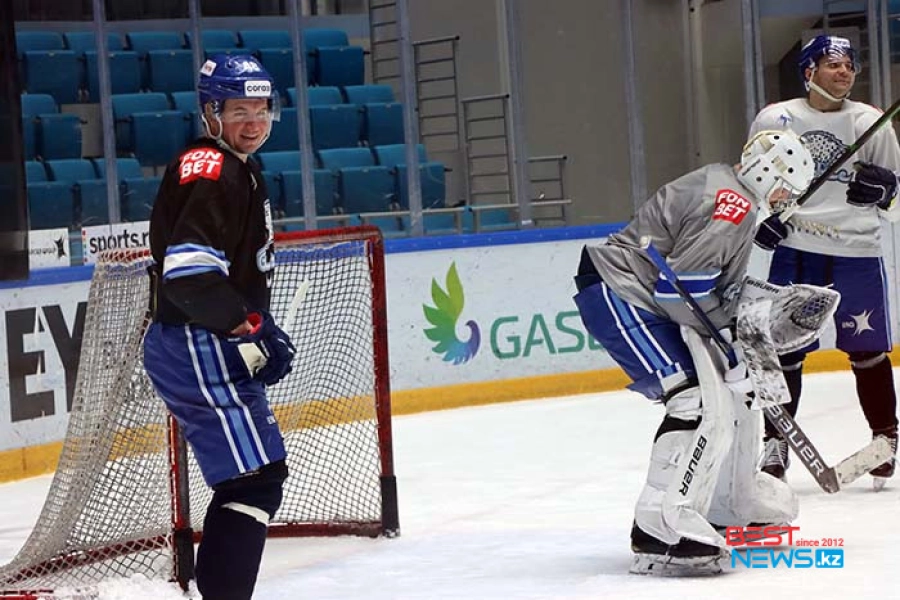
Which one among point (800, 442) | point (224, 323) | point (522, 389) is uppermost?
point (224, 323)

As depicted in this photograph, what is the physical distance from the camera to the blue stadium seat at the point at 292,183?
718 centimetres

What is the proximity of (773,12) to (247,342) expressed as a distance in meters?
5.97

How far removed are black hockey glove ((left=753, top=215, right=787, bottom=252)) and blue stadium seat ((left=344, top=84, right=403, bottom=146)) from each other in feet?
10.9

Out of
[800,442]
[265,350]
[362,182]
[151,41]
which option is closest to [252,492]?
[265,350]

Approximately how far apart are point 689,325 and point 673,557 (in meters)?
0.48

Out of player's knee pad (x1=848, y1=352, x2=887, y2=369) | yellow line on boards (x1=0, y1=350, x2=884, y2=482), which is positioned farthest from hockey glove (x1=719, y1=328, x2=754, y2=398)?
yellow line on boards (x1=0, y1=350, x2=884, y2=482)

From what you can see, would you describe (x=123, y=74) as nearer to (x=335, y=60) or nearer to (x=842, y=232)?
(x=335, y=60)

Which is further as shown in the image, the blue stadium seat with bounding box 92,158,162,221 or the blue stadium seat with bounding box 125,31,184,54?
the blue stadium seat with bounding box 125,31,184,54

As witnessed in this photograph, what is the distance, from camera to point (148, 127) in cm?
706

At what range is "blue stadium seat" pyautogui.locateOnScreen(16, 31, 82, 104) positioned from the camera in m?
6.77

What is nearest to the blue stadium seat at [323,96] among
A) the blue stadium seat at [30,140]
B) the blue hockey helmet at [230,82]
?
the blue stadium seat at [30,140]

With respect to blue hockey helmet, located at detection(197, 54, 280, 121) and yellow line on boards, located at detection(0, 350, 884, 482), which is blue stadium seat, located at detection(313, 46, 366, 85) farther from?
blue hockey helmet, located at detection(197, 54, 280, 121)

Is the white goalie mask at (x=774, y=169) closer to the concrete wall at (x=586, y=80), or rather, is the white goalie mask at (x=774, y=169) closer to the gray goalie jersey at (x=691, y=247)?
the gray goalie jersey at (x=691, y=247)

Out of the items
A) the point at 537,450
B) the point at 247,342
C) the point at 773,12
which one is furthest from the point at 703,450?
the point at 773,12
